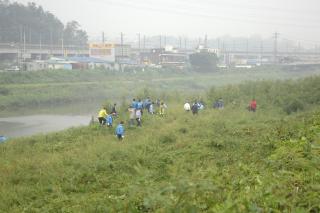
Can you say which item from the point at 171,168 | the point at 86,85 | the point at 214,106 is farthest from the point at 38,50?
the point at 171,168

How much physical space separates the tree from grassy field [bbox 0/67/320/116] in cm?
170

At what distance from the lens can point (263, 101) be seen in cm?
2803

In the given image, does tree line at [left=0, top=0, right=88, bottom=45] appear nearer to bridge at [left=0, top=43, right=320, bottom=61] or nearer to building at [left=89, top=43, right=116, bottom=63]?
bridge at [left=0, top=43, right=320, bottom=61]

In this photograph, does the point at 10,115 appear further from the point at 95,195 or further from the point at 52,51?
the point at 52,51

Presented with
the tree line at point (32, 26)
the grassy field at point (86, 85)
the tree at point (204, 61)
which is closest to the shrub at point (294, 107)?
the grassy field at point (86, 85)

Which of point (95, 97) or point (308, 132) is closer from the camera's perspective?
point (308, 132)

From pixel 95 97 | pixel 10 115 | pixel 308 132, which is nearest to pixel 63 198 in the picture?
pixel 308 132

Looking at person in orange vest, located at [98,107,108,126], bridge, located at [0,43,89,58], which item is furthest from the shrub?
bridge, located at [0,43,89,58]

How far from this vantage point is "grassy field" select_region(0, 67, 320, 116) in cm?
4522

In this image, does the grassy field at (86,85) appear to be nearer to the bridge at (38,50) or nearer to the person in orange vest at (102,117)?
the person in orange vest at (102,117)

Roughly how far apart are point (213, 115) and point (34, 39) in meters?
67.5

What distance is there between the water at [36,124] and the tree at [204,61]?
136ft

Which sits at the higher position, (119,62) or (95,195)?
(119,62)

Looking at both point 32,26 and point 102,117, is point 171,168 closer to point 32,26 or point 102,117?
point 102,117
